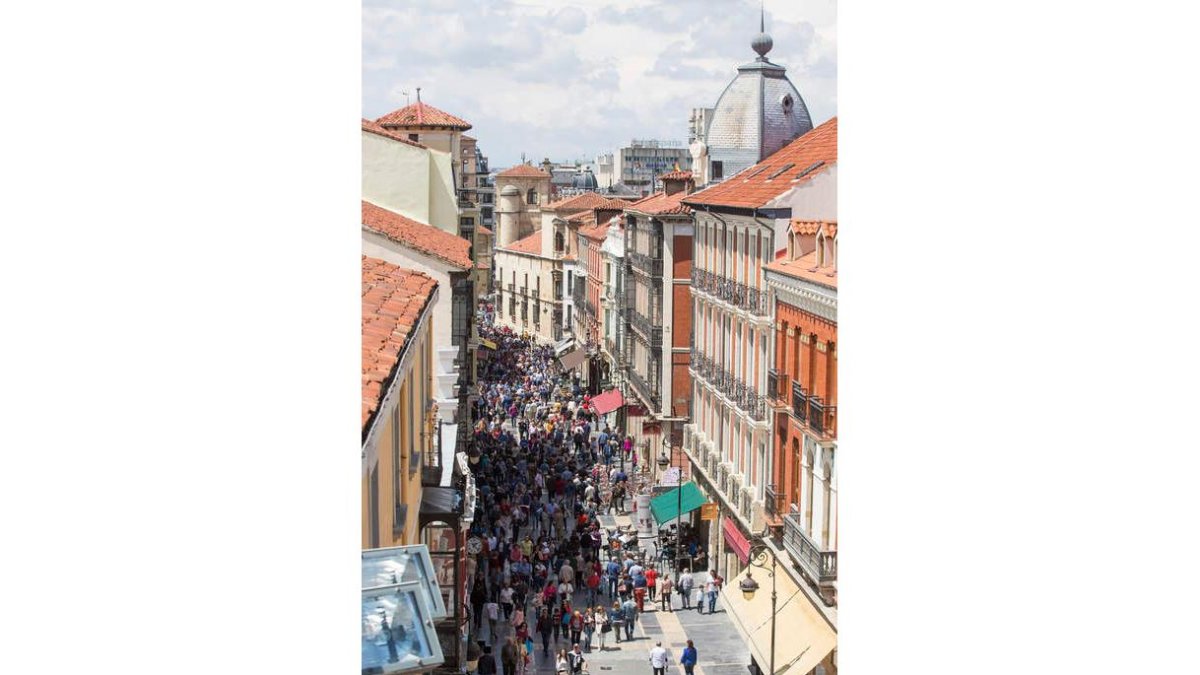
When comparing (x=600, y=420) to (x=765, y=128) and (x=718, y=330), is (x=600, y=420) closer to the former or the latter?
(x=765, y=128)

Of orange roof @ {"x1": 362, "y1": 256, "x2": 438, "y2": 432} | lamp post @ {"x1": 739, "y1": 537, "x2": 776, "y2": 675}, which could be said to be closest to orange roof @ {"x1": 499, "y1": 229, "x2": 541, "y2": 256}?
lamp post @ {"x1": 739, "y1": 537, "x2": 776, "y2": 675}

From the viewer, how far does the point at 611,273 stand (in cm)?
4256

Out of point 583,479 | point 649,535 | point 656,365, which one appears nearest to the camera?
point 649,535

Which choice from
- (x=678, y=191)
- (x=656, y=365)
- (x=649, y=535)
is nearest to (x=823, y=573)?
(x=649, y=535)

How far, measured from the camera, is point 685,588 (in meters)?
20.8

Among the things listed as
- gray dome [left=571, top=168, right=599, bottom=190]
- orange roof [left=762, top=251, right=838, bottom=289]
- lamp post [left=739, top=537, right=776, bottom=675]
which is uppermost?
gray dome [left=571, top=168, right=599, bottom=190]

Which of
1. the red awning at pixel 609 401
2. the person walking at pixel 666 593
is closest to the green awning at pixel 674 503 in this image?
the person walking at pixel 666 593

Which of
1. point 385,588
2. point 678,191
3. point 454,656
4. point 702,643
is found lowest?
point 702,643

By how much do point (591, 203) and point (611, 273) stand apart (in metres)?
20.5

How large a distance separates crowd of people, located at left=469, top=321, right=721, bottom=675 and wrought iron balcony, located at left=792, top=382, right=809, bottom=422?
3320 millimetres

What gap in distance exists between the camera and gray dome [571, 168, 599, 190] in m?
100

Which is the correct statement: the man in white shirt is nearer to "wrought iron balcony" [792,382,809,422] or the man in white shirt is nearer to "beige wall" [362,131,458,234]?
"wrought iron balcony" [792,382,809,422]

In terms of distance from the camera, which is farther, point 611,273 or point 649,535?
point 611,273

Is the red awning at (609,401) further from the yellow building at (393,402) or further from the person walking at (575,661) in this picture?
the yellow building at (393,402)
